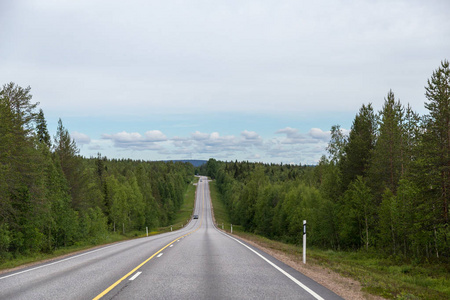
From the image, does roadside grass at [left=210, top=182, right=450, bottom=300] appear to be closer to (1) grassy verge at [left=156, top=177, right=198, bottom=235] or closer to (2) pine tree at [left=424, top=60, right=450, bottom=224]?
(2) pine tree at [left=424, top=60, right=450, bottom=224]

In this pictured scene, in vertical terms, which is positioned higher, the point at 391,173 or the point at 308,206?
the point at 391,173

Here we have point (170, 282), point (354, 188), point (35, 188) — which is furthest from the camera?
point (354, 188)

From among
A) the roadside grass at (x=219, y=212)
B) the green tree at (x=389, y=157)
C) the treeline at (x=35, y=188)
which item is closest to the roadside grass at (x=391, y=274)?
the green tree at (x=389, y=157)

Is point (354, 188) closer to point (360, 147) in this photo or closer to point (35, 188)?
point (360, 147)

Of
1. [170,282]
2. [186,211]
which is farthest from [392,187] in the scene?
[186,211]

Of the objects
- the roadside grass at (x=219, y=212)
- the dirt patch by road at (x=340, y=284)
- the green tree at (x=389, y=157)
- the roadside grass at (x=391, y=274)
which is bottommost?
the roadside grass at (x=219, y=212)

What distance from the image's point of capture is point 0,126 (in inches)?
810

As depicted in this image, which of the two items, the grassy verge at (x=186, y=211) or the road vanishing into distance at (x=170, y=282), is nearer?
the road vanishing into distance at (x=170, y=282)

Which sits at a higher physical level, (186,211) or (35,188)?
(35,188)

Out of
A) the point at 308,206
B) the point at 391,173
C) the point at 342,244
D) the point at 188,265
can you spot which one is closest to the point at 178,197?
the point at 308,206

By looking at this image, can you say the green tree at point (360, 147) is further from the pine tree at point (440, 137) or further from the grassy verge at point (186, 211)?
the grassy verge at point (186, 211)

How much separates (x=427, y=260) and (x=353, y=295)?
19.5 m

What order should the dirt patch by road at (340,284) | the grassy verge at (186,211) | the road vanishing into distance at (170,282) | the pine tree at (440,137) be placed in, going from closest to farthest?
the road vanishing into distance at (170,282), the dirt patch by road at (340,284), the pine tree at (440,137), the grassy verge at (186,211)

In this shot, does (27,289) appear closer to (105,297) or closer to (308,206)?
(105,297)
